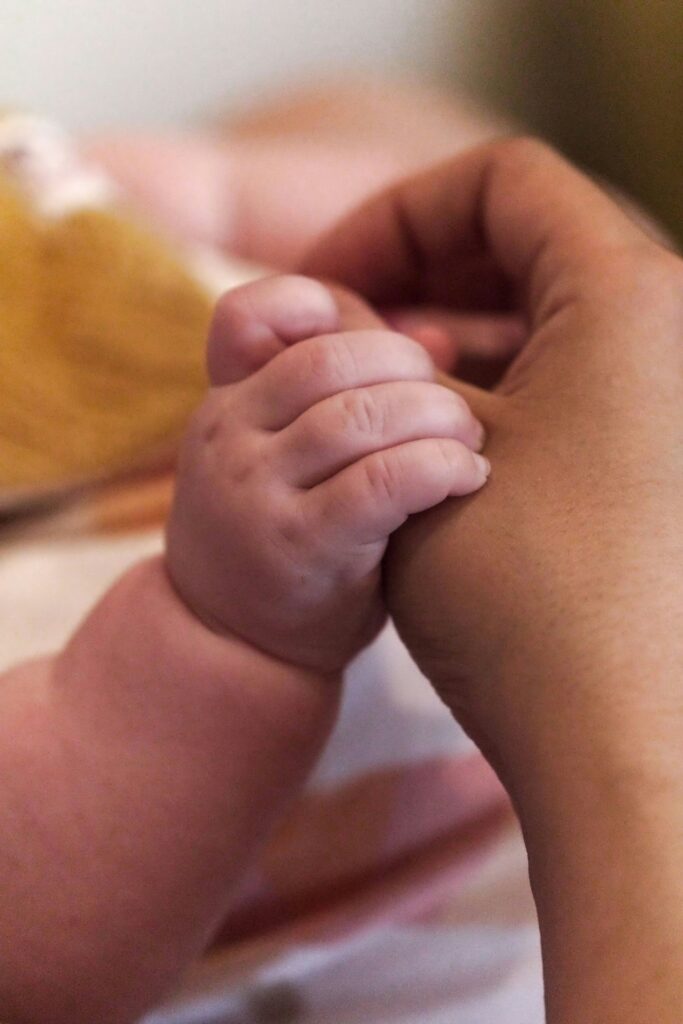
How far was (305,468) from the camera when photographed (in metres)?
0.36

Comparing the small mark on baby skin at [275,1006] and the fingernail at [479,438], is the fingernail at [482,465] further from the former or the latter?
the small mark on baby skin at [275,1006]

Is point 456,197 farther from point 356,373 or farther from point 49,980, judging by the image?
point 49,980

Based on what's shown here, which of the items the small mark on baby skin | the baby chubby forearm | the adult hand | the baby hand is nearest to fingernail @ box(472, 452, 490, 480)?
the baby hand

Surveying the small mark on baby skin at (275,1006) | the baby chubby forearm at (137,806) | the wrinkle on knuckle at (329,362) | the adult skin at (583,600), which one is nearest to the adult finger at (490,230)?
the adult skin at (583,600)

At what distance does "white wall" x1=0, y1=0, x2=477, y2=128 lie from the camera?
1178mm

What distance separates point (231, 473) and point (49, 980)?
231 millimetres

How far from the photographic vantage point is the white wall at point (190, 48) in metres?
1.18

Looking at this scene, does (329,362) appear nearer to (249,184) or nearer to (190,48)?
(249,184)

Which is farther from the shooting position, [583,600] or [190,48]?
[190,48]

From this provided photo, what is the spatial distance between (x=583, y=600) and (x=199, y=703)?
177 millimetres

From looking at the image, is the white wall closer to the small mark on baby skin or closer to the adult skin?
the adult skin

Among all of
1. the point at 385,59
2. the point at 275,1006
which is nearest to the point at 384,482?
the point at 275,1006

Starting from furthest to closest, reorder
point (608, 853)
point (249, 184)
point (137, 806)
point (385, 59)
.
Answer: point (385, 59)
point (249, 184)
point (137, 806)
point (608, 853)

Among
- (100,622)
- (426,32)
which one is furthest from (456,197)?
(426,32)
